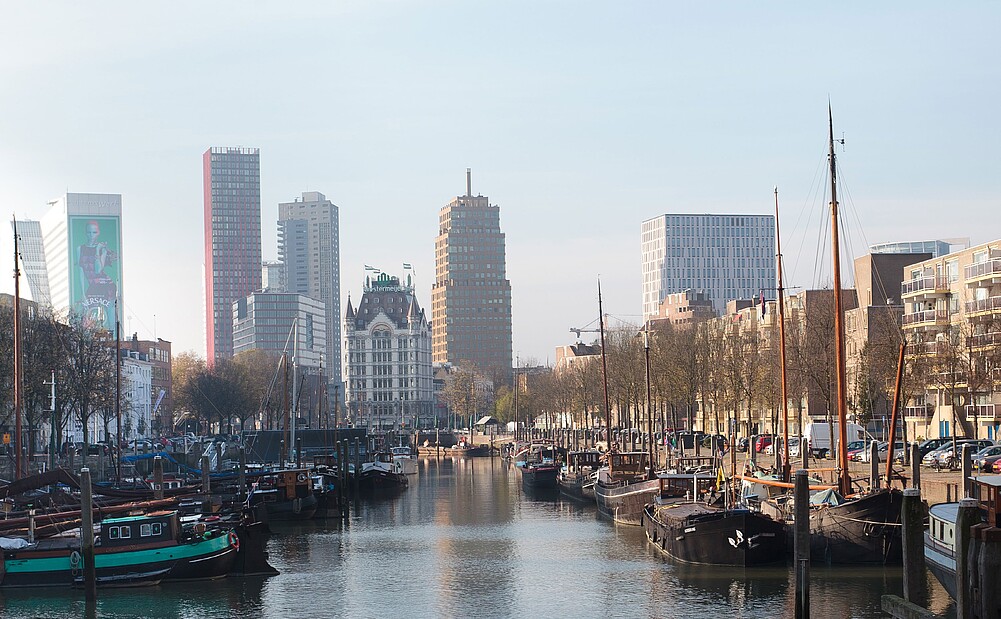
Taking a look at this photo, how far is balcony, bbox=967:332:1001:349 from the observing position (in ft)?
291

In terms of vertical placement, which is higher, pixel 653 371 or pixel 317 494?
pixel 653 371

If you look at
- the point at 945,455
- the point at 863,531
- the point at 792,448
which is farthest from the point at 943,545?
the point at 792,448

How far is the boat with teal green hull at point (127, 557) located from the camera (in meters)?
56.3

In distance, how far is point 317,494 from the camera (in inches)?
3745

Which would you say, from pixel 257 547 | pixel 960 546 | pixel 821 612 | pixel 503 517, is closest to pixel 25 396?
pixel 503 517

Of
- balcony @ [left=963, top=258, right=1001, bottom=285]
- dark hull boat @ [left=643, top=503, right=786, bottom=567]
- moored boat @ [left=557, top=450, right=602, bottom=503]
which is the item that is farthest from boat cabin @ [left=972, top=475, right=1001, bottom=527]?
balcony @ [left=963, top=258, right=1001, bottom=285]

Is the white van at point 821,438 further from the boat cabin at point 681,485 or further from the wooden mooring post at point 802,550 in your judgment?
the wooden mooring post at point 802,550

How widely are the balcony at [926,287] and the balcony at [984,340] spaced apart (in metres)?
25.7

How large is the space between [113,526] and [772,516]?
30271 millimetres

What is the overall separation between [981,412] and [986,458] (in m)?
42.2

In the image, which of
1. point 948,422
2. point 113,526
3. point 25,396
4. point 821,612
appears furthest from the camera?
point 948,422

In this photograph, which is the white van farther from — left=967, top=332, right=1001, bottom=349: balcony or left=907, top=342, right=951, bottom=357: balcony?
left=967, top=332, right=1001, bottom=349: balcony

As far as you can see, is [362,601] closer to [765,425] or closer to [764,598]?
[764,598]

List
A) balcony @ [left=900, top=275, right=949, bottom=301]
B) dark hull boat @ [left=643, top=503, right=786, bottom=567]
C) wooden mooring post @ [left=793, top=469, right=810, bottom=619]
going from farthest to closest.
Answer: balcony @ [left=900, top=275, right=949, bottom=301] < dark hull boat @ [left=643, top=503, right=786, bottom=567] < wooden mooring post @ [left=793, top=469, right=810, bottom=619]
